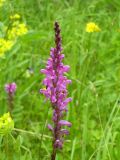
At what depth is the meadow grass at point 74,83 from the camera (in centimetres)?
246

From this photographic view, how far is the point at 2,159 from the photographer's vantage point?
7.00 ft

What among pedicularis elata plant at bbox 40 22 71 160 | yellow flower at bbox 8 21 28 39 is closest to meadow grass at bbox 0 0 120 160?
yellow flower at bbox 8 21 28 39

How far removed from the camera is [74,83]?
3.21 metres

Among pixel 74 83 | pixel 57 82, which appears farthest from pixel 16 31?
pixel 57 82

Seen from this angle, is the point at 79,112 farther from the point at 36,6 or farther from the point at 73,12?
the point at 36,6

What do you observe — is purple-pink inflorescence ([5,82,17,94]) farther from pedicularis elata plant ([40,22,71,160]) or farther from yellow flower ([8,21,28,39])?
pedicularis elata plant ([40,22,71,160])

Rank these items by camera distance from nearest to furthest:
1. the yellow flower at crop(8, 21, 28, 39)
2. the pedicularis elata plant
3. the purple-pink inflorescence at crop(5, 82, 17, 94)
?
the pedicularis elata plant, the purple-pink inflorescence at crop(5, 82, 17, 94), the yellow flower at crop(8, 21, 28, 39)

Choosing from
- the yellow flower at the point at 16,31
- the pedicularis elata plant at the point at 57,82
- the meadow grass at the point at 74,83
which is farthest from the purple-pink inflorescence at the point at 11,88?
the pedicularis elata plant at the point at 57,82

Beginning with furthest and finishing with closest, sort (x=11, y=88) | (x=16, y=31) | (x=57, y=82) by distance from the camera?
(x=16, y=31) → (x=11, y=88) → (x=57, y=82)

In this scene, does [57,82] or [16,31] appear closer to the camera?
[57,82]

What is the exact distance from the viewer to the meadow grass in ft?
8.09

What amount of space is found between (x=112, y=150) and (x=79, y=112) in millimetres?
581

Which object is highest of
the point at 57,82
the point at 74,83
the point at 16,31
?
the point at 16,31

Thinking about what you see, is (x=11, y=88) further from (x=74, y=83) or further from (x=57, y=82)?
(x=57, y=82)
